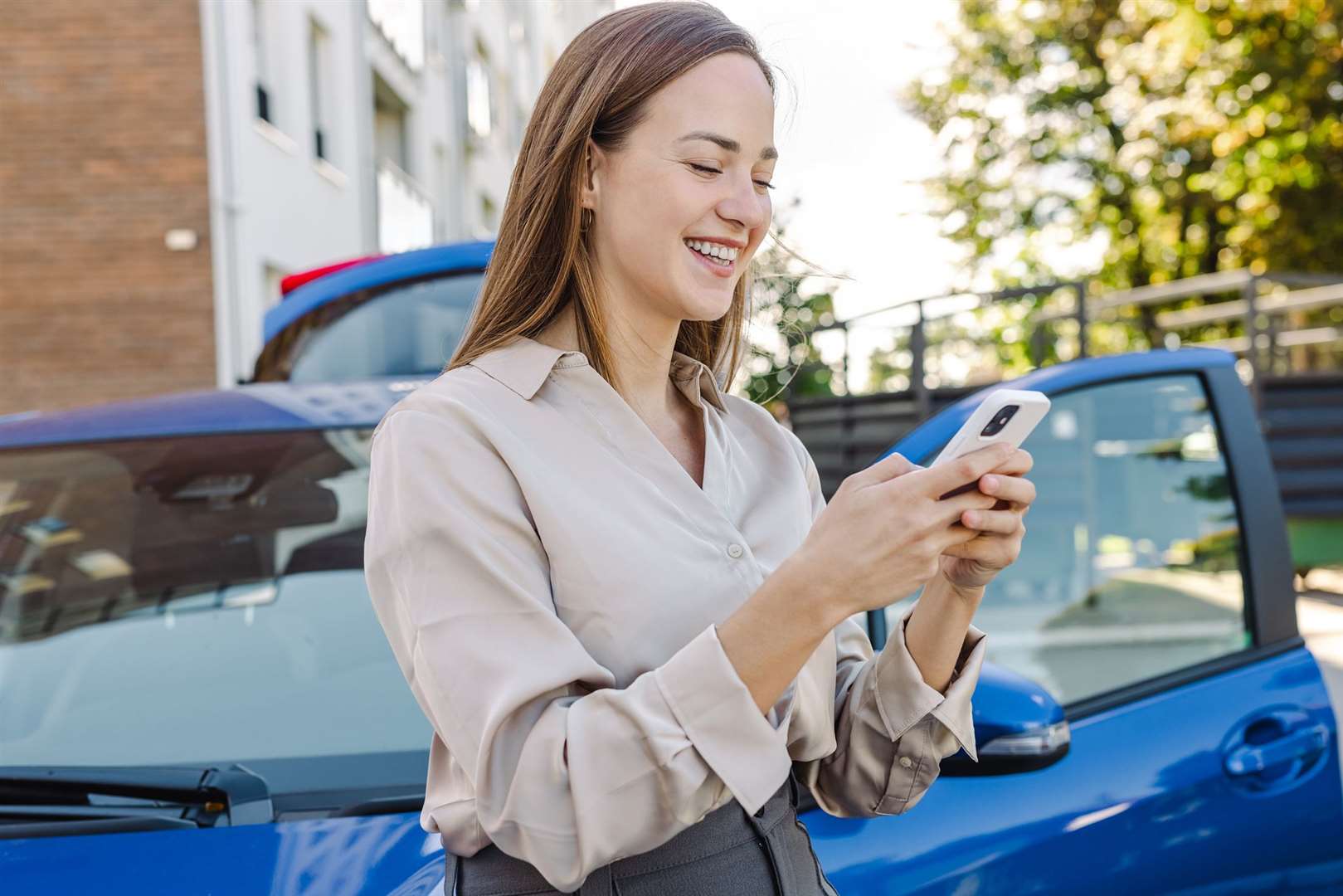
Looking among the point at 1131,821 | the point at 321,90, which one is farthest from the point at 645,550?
the point at 321,90

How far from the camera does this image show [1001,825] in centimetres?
196

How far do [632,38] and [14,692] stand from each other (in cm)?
149

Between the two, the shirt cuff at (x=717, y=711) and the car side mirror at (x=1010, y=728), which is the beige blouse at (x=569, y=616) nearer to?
the shirt cuff at (x=717, y=711)

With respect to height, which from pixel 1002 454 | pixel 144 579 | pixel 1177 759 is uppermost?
pixel 1002 454

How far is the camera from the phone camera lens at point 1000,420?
125 cm

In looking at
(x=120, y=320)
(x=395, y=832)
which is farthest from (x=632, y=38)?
(x=120, y=320)

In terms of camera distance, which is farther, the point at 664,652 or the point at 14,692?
the point at 14,692

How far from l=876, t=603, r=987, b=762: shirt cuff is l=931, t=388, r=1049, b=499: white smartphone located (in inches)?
10.0

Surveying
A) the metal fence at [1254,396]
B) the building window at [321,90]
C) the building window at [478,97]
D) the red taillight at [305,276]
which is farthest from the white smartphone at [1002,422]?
the building window at [478,97]

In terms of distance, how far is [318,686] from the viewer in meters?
2.10

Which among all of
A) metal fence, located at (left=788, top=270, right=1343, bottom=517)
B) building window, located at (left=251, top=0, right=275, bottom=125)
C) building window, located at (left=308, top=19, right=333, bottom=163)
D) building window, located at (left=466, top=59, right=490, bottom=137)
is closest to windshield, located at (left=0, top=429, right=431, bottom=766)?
metal fence, located at (left=788, top=270, right=1343, bottom=517)

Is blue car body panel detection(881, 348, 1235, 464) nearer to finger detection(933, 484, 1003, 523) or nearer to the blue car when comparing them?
the blue car

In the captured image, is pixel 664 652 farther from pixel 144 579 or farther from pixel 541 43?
pixel 541 43

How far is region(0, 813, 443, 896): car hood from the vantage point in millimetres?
1521
